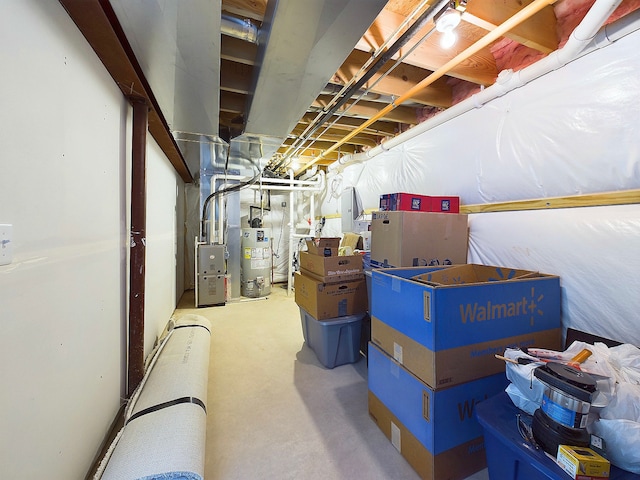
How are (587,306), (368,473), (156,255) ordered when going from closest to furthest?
(368,473) → (587,306) → (156,255)

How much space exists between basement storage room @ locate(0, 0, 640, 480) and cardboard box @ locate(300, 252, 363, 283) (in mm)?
27

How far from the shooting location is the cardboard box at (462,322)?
1200 millimetres

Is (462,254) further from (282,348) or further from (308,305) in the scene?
(282,348)

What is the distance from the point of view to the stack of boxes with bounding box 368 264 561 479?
1.21 m

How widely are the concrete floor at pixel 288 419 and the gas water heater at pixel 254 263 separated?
1768 mm

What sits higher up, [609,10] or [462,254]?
[609,10]

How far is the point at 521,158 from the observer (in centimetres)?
184

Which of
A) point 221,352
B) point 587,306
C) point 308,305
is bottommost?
point 221,352

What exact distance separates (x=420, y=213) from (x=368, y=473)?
1676 mm

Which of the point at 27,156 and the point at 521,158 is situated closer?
the point at 27,156

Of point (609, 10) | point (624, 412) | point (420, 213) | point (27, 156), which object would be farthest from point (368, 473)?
point (609, 10)

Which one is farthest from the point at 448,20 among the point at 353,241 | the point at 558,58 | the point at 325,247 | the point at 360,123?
the point at 353,241

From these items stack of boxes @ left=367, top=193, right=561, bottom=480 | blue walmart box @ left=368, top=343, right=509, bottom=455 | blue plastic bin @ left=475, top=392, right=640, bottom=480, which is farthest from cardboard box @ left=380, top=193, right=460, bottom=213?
blue plastic bin @ left=475, top=392, right=640, bottom=480

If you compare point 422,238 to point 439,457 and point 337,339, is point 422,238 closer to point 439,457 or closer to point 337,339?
point 337,339
